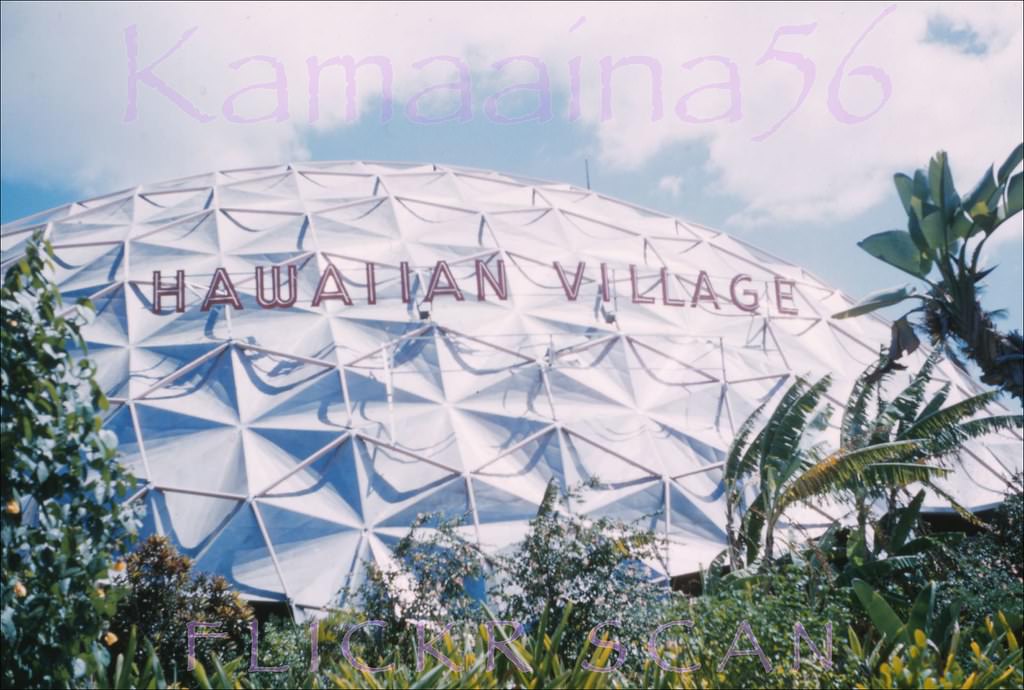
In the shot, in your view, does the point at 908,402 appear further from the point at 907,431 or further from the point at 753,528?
the point at 753,528

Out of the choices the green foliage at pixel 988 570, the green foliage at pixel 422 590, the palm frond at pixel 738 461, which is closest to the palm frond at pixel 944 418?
the green foliage at pixel 988 570

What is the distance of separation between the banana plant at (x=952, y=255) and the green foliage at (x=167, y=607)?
10.9 meters

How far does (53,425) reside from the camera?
458cm

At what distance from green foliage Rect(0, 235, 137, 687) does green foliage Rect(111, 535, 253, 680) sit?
6487 mm

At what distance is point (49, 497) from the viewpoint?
450 centimetres

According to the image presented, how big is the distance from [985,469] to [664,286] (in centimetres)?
745

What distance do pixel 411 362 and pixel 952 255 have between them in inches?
373

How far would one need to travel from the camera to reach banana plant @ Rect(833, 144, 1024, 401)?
45.1 ft

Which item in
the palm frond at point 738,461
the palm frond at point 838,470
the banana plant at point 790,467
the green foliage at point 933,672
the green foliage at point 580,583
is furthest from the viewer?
the palm frond at point 738,461

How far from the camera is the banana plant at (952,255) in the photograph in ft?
45.1

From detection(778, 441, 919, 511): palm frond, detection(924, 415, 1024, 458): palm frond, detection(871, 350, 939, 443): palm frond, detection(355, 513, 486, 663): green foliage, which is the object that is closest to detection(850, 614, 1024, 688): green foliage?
detection(778, 441, 919, 511): palm frond

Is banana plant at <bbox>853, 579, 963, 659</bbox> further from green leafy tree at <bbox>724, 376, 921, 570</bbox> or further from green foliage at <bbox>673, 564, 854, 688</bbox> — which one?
green leafy tree at <bbox>724, 376, 921, 570</bbox>

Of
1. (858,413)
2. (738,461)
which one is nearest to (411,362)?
(738,461)

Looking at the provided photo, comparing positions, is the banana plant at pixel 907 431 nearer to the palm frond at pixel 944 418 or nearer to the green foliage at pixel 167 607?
the palm frond at pixel 944 418
